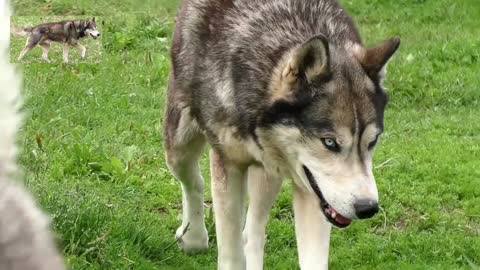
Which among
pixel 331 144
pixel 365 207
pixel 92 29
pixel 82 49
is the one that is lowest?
pixel 82 49

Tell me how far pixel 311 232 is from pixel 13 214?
3.00 metres

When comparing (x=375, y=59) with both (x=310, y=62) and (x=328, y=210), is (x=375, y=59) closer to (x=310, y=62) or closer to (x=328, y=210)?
(x=310, y=62)

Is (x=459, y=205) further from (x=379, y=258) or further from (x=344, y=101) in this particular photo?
(x=344, y=101)

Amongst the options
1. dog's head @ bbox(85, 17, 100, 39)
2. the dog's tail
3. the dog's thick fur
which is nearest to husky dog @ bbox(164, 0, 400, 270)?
the dog's thick fur

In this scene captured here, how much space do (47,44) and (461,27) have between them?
5322 mm

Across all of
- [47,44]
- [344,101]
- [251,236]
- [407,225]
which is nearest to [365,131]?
[344,101]

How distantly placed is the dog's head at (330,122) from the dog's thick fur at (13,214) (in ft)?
7.93

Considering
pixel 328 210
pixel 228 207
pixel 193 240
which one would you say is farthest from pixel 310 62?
pixel 193 240

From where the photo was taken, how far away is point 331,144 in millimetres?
4477

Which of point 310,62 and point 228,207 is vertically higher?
→ point 310,62

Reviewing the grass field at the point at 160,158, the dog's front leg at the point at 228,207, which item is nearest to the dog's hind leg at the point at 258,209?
the dog's front leg at the point at 228,207

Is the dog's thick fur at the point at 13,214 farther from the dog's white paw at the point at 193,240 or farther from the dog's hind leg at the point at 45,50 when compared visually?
the dog's hind leg at the point at 45,50

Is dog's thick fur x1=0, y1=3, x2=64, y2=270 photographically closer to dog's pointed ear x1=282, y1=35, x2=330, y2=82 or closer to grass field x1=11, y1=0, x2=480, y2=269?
dog's pointed ear x1=282, y1=35, x2=330, y2=82

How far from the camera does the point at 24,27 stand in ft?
26.4
